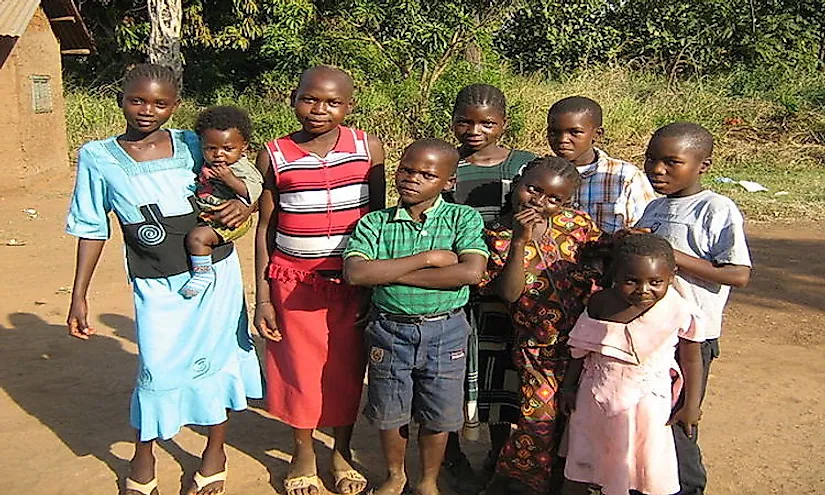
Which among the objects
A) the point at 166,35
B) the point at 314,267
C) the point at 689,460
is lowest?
the point at 689,460

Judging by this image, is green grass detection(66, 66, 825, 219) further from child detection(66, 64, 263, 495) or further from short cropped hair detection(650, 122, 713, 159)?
short cropped hair detection(650, 122, 713, 159)

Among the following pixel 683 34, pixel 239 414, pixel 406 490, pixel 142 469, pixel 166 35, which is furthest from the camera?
pixel 683 34

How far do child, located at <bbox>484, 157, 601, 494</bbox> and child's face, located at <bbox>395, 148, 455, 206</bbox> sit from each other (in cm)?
24

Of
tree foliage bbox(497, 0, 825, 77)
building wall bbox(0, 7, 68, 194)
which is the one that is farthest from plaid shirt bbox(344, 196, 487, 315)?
tree foliage bbox(497, 0, 825, 77)

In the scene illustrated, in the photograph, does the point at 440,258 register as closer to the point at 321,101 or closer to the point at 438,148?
the point at 438,148

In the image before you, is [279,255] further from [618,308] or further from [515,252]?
[618,308]

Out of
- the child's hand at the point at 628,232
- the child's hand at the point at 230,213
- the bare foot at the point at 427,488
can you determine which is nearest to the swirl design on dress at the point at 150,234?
the child's hand at the point at 230,213

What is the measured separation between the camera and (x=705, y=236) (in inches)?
95.8

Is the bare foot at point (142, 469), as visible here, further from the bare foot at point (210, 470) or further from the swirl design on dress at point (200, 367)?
the swirl design on dress at point (200, 367)

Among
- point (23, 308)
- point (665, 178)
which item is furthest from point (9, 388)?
point (665, 178)

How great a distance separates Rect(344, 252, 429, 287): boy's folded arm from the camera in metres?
2.50

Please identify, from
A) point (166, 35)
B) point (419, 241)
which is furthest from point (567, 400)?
point (166, 35)

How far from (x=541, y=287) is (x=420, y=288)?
396 mm

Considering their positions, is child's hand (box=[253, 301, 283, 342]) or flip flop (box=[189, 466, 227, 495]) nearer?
child's hand (box=[253, 301, 283, 342])
